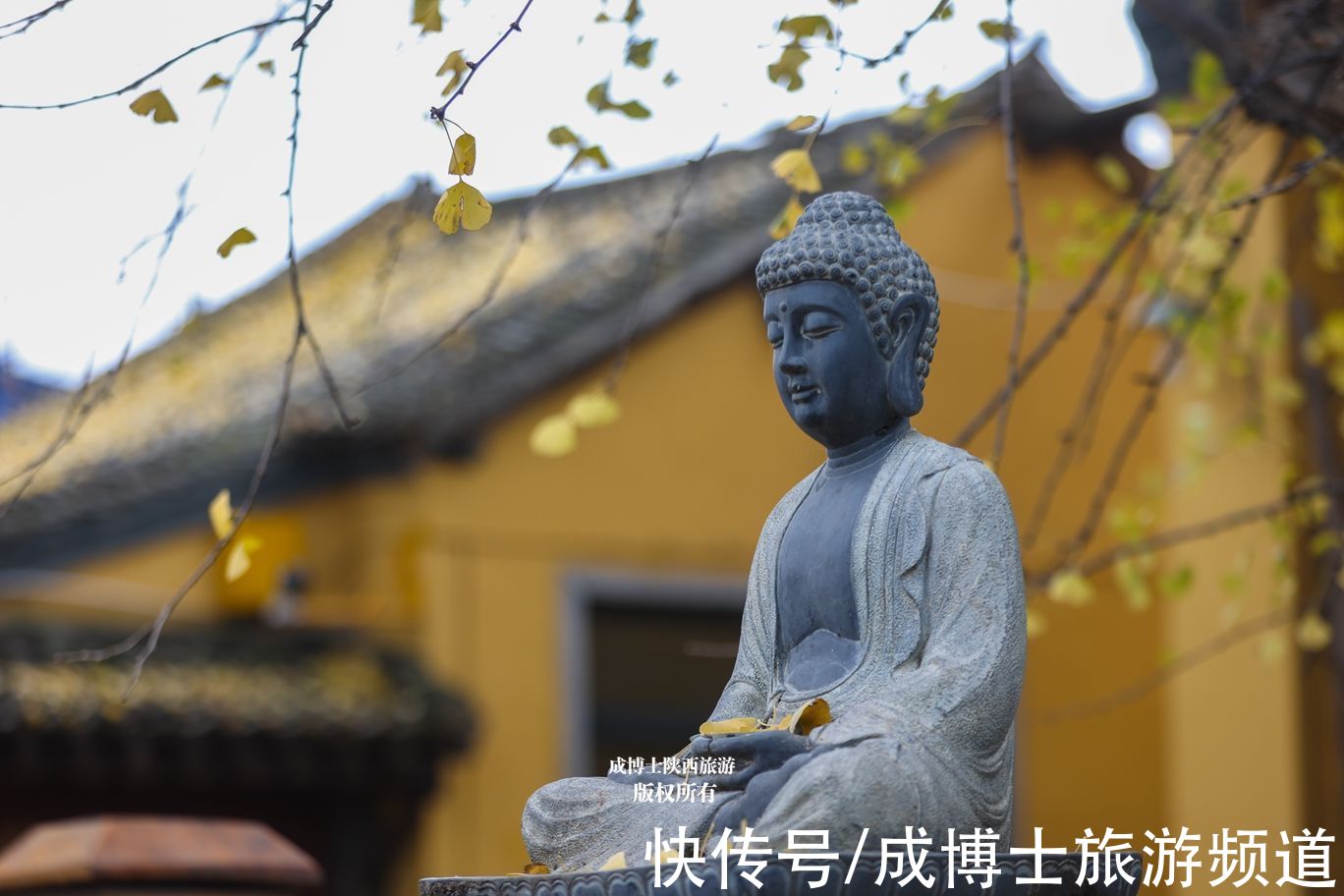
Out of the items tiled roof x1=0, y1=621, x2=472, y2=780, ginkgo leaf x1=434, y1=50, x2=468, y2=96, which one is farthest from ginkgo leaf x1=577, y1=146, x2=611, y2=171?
tiled roof x1=0, y1=621, x2=472, y2=780

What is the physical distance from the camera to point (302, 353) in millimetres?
15625

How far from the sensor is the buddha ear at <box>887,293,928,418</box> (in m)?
5.27

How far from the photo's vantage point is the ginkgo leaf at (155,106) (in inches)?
237

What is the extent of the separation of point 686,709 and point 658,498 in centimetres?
137

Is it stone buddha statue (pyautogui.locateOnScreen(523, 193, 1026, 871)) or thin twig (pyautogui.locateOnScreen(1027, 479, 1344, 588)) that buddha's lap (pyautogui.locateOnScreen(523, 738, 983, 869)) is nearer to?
stone buddha statue (pyautogui.locateOnScreen(523, 193, 1026, 871))

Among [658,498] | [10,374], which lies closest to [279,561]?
[658,498]

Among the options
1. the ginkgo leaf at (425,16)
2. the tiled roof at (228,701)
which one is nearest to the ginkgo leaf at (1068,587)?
the ginkgo leaf at (425,16)

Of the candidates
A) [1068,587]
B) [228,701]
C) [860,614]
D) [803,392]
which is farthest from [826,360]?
[228,701]

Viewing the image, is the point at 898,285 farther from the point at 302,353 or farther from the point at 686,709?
the point at 302,353

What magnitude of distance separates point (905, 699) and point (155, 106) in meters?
2.58

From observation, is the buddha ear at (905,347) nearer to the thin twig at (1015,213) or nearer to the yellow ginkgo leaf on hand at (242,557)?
the thin twig at (1015,213)

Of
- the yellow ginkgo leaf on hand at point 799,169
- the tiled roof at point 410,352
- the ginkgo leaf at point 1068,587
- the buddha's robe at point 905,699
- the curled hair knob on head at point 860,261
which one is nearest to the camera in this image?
the buddha's robe at point 905,699

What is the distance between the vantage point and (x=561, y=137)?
6949mm

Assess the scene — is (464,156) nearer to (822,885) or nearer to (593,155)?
(593,155)
